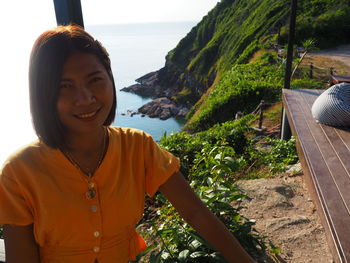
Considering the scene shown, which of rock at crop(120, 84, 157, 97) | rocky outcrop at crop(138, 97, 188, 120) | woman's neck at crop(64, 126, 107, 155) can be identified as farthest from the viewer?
rock at crop(120, 84, 157, 97)

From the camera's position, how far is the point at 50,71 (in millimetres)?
1363

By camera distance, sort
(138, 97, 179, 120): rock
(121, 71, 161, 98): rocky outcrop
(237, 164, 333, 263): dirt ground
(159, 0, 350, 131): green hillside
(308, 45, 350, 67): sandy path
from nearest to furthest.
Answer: (237, 164, 333, 263): dirt ground → (159, 0, 350, 131): green hillside → (308, 45, 350, 67): sandy path → (138, 97, 179, 120): rock → (121, 71, 161, 98): rocky outcrop

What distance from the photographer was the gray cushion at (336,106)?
12.0 feet

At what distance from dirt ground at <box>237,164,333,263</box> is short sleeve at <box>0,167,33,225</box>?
1977 mm

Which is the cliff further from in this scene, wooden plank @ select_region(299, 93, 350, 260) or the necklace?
the necklace

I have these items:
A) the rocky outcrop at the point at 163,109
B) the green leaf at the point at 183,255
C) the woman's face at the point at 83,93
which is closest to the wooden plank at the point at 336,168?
the green leaf at the point at 183,255

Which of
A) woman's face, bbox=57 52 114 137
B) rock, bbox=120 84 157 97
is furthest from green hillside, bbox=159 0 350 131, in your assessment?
woman's face, bbox=57 52 114 137

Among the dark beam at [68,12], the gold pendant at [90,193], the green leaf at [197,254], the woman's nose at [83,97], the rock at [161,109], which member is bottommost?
the rock at [161,109]

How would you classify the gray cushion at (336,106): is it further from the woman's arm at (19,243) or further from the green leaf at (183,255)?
the woman's arm at (19,243)

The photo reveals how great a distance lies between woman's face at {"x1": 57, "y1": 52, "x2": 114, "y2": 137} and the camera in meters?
1.42

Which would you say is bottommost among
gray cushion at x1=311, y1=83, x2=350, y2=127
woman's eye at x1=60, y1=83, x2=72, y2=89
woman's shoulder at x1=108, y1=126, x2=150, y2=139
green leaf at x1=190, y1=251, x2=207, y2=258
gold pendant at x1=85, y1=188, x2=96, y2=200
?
green leaf at x1=190, y1=251, x2=207, y2=258

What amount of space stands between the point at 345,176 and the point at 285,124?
172 inches

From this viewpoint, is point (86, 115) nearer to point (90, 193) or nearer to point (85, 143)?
point (85, 143)

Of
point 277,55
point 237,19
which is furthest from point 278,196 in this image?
point 237,19
